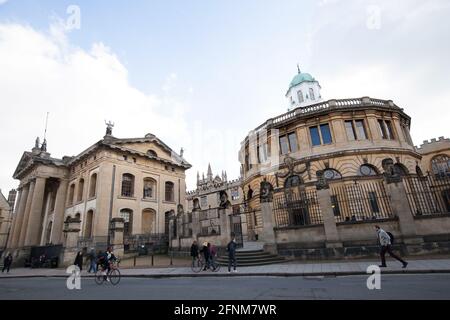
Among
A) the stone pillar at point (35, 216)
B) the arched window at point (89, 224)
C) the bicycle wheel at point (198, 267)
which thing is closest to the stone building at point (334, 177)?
the bicycle wheel at point (198, 267)

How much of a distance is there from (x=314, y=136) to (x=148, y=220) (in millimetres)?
21967

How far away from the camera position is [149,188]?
3017 cm

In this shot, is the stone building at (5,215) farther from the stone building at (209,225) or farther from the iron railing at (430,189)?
the iron railing at (430,189)

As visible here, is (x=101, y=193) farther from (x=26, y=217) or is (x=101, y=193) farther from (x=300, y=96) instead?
(x=300, y=96)

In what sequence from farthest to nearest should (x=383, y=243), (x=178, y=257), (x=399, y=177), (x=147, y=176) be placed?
(x=147, y=176) < (x=178, y=257) < (x=399, y=177) < (x=383, y=243)

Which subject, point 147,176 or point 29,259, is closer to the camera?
point 29,259

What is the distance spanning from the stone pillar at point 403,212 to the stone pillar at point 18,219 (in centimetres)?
4158

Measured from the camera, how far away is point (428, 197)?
13.5 metres

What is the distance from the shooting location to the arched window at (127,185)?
27283 mm

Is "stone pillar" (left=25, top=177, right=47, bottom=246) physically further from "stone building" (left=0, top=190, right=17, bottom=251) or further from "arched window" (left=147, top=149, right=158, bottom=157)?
"stone building" (left=0, top=190, right=17, bottom=251)
